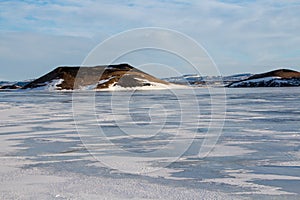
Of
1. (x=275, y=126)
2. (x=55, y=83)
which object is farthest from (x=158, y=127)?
(x=55, y=83)

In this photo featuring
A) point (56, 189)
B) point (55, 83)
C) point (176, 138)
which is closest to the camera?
point (56, 189)

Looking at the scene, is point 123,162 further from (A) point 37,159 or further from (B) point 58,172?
(A) point 37,159

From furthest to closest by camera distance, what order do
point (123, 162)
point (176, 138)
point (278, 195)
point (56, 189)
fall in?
point (176, 138)
point (123, 162)
point (56, 189)
point (278, 195)

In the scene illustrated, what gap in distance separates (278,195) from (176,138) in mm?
4270

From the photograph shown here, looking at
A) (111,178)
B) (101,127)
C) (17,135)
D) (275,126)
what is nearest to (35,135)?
(17,135)

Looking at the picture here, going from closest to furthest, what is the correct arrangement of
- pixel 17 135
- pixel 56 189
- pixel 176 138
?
pixel 56 189
pixel 176 138
pixel 17 135

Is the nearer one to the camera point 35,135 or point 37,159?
point 37,159

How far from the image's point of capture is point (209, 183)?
464 centimetres

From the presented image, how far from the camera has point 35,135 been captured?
8961 millimetres

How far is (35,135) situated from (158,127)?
334 centimetres

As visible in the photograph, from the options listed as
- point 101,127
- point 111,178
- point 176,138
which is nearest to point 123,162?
point 111,178

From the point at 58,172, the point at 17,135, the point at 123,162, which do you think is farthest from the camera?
the point at 17,135

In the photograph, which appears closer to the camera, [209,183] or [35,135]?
[209,183]

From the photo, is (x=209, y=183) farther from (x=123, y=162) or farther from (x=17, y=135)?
(x=17, y=135)
